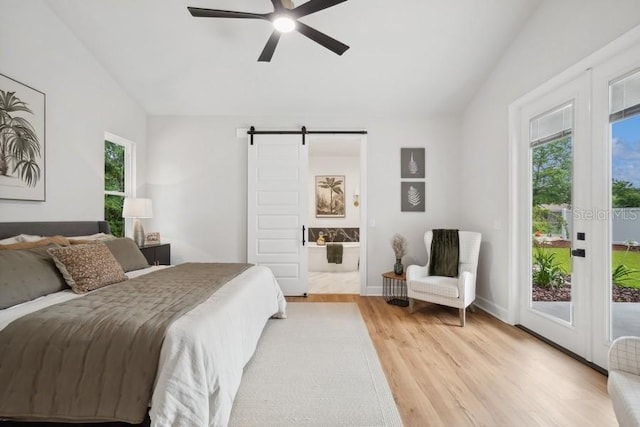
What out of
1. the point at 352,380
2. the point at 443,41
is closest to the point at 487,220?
the point at 443,41

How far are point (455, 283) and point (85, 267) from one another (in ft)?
11.6

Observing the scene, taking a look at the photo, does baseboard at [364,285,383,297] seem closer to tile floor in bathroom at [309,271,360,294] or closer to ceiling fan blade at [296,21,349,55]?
tile floor in bathroom at [309,271,360,294]

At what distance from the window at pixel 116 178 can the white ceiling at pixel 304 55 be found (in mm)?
713

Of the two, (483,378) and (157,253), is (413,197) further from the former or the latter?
(157,253)

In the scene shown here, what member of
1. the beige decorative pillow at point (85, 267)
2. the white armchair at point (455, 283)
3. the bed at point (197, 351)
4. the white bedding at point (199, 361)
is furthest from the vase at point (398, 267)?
the beige decorative pillow at point (85, 267)

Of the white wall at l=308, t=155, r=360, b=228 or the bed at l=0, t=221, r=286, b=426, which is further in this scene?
the white wall at l=308, t=155, r=360, b=228

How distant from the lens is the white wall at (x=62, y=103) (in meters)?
2.51

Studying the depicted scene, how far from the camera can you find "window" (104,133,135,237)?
372 cm

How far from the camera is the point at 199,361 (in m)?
1.39

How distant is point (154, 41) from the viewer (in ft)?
10.5

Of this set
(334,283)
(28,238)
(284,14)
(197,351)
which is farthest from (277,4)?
(334,283)

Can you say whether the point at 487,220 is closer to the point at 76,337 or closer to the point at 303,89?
the point at 303,89

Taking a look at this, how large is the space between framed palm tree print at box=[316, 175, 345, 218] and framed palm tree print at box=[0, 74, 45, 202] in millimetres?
5064

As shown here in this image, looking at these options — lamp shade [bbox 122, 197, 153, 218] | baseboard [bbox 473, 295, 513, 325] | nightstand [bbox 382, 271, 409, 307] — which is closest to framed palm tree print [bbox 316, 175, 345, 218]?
nightstand [bbox 382, 271, 409, 307]
